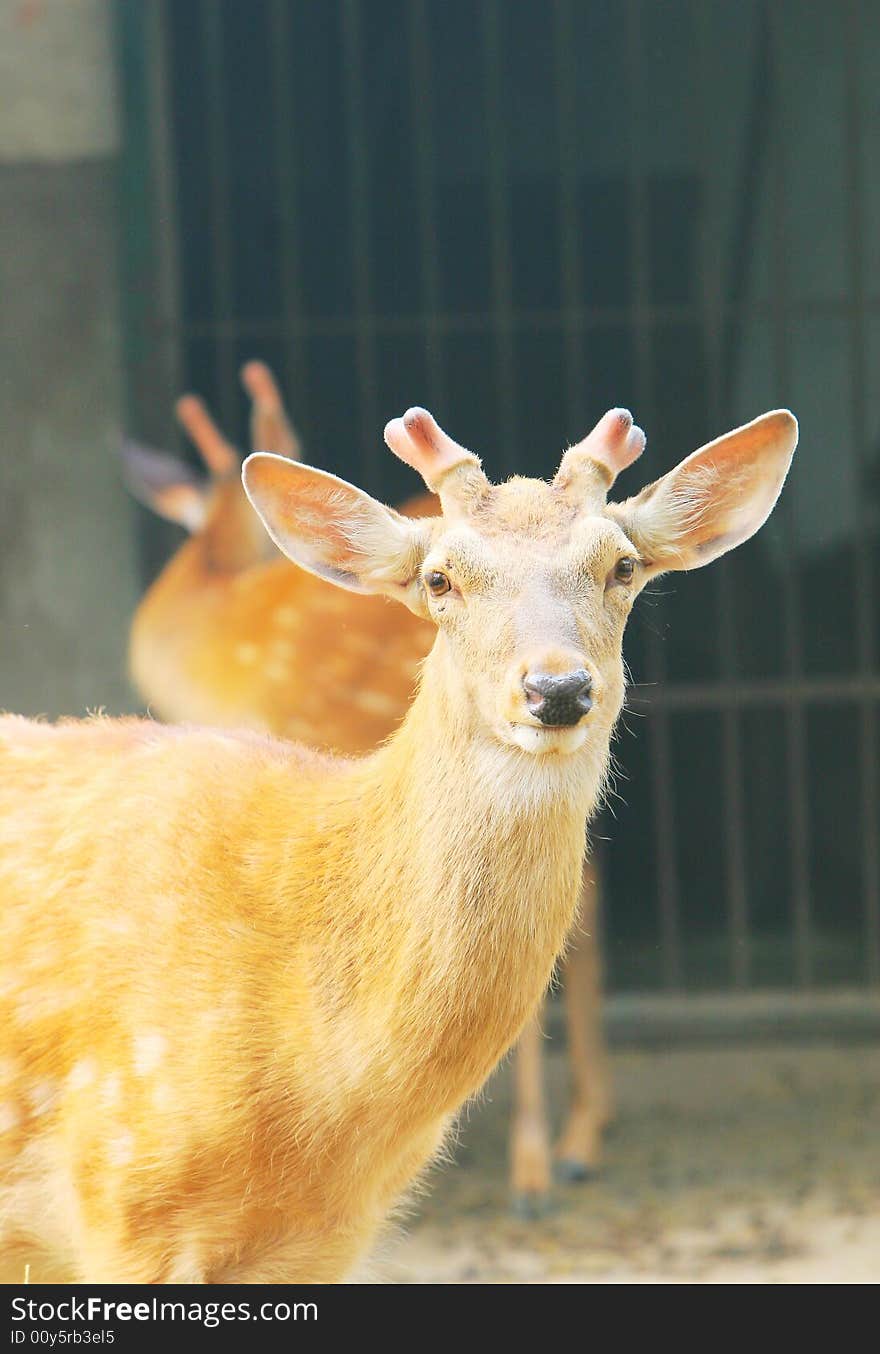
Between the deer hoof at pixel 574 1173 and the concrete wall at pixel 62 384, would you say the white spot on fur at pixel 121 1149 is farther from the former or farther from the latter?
the concrete wall at pixel 62 384

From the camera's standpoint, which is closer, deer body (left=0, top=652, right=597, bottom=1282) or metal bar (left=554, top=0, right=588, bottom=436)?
deer body (left=0, top=652, right=597, bottom=1282)

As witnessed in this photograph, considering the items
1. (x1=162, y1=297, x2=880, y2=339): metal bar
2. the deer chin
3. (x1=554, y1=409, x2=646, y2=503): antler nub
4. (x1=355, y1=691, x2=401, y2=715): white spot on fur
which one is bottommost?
the deer chin

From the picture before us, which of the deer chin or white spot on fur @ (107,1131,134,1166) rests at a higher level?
the deer chin

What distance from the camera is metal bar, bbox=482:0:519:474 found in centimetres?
631

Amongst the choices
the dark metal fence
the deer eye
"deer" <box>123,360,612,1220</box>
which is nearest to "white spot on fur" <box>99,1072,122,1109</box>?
the deer eye

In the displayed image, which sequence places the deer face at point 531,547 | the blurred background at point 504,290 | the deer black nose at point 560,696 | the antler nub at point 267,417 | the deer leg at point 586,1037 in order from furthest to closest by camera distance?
1. the blurred background at point 504,290
2. the deer leg at point 586,1037
3. the antler nub at point 267,417
4. the deer face at point 531,547
5. the deer black nose at point 560,696

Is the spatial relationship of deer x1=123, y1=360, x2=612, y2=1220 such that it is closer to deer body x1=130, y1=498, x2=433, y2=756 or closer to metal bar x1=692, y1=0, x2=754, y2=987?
deer body x1=130, y1=498, x2=433, y2=756

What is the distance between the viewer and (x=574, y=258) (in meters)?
6.43

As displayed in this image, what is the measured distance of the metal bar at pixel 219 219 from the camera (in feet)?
20.7

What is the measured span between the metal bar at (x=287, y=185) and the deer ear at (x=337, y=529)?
3.79 metres

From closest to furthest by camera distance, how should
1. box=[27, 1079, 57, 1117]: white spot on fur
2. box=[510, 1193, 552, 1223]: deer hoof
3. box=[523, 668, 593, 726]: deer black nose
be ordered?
box=[523, 668, 593, 726]: deer black nose
box=[27, 1079, 57, 1117]: white spot on fur
box=[510, 1193, 552, 1223]: deer hoof

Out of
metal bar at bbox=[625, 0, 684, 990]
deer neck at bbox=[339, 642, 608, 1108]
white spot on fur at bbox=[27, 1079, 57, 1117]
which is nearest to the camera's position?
deer neck at bbox=[339, 642, 608, 1108]

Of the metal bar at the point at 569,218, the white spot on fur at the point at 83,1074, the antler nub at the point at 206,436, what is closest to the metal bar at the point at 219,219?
the antler nub at the point at 206,436

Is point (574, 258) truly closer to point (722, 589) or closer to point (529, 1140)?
point (722, 589)
